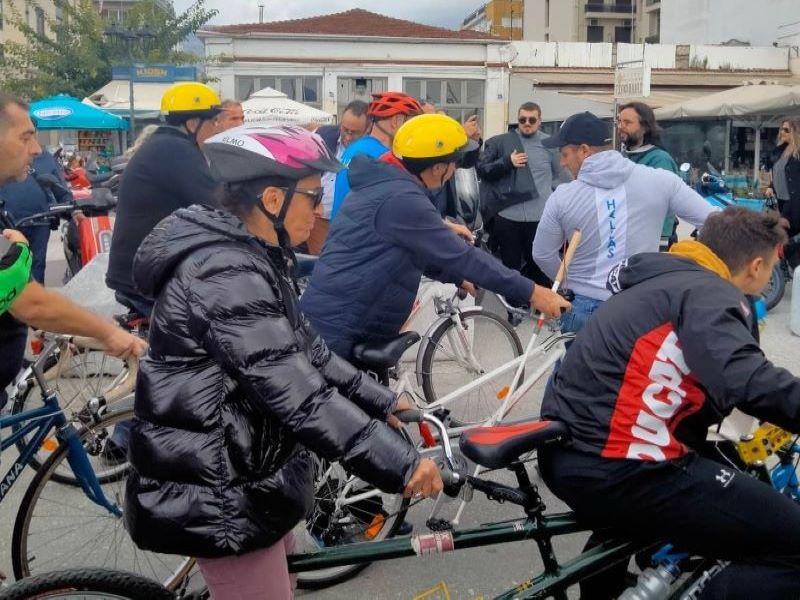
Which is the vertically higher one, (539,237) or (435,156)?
(435,156)

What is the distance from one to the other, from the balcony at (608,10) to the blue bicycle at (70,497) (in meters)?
68.2

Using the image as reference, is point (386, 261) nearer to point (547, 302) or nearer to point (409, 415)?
point (547, 302)

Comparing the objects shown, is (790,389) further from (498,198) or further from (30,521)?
(498,198)

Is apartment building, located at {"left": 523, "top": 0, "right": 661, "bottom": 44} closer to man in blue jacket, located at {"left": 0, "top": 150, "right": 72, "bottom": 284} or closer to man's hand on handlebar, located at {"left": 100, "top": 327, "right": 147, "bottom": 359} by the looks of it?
man in blue jacket, located at {"left": 0, "top": 150, "right": 72, "bottom": 284}

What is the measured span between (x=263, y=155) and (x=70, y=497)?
6.31ft

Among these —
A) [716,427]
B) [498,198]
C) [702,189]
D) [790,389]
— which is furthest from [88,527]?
[702,189]

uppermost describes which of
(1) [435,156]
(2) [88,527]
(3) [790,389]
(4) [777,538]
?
(1) [435,156]

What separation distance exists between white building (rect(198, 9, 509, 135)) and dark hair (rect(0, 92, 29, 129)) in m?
32.8

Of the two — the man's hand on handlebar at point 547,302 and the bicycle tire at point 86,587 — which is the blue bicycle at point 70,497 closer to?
the bicycle tire at point 86,587

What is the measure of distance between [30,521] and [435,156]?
7.49 ft

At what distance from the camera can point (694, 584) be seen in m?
2.72

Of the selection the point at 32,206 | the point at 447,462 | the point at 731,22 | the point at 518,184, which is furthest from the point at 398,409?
the point at 731,22

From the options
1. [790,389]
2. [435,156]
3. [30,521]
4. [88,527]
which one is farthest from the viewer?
Answer: [435,156]

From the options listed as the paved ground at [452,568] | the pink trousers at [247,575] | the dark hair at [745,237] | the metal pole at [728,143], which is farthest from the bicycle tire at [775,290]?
the metal pole at [728,143]
